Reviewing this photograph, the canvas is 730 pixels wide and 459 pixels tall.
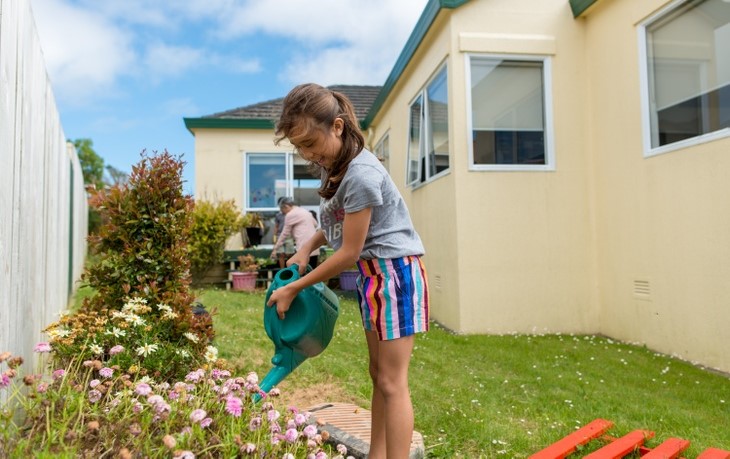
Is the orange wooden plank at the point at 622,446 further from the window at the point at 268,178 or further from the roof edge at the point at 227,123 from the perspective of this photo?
the roof edge at the point at 227,123

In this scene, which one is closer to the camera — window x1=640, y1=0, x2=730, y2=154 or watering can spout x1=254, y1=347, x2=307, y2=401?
watering can spout x1=254, y1=347, x2=307, y2=401

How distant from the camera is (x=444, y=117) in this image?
6457 millimetres

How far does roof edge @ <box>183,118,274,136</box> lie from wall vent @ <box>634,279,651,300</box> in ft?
25.8

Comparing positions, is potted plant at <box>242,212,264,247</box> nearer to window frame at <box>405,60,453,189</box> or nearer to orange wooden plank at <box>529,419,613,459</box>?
window frame at <box>405,60,453,189</box>

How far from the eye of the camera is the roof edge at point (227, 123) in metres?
10.9

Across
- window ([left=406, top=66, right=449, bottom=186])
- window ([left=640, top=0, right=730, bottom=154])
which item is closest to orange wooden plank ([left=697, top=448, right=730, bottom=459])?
window ([left=640, top=0, right=730, bottom=154])

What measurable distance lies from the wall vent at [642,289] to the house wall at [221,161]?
7.57m

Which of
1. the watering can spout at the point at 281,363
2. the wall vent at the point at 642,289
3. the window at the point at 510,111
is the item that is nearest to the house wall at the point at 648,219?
the wall vent at the point at 642,289

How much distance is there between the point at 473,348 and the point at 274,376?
306 centimetres

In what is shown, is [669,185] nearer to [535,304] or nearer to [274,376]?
[535,304]

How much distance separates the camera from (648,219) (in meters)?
4.93

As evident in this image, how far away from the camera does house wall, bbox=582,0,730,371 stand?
165 inches

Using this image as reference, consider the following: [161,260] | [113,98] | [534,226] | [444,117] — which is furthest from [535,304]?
[113,98]

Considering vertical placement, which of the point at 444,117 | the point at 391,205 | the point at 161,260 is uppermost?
the point at 444,117
